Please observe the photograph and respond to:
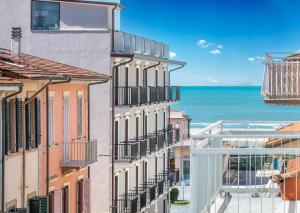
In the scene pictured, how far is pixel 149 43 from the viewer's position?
44188mm

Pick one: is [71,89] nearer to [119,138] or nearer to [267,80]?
[119,138]

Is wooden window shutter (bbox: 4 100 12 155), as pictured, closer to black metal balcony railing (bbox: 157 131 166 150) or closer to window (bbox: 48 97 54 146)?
window (bbox: 48 97 54 146)

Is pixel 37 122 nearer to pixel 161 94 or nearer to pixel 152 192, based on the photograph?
pixel 152 192

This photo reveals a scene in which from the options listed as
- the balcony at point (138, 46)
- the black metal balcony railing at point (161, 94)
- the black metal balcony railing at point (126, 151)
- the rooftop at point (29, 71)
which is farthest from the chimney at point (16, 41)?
the black metal balcony railing at point (161, 94)

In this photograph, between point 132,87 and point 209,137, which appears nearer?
point 209,137

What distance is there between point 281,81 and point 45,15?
21.4m

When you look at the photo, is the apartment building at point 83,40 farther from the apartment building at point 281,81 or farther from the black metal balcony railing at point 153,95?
the apartment building at point 281,81

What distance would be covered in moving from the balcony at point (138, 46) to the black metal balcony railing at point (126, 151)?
3.72 meters

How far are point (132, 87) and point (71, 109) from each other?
361 inches

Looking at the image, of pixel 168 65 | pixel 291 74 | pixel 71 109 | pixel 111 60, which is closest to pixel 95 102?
pixel 111 60

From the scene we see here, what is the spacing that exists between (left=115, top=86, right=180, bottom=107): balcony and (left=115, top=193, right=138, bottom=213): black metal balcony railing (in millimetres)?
3813

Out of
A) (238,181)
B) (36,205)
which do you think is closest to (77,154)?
(36,205)

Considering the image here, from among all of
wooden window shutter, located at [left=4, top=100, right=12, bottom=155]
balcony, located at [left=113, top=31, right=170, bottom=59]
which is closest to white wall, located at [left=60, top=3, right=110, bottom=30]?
balcony, located at [left=113, top=31, right=170, bottom=59]

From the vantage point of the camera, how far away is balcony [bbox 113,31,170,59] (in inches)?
1467
